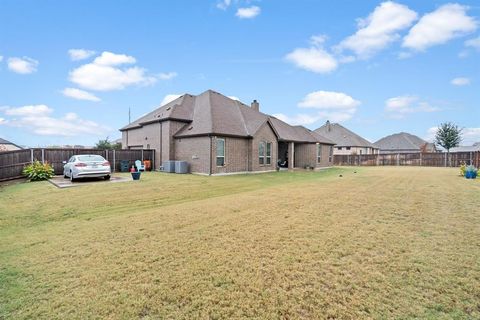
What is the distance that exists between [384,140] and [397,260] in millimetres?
68981

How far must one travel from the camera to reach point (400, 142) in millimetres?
59750

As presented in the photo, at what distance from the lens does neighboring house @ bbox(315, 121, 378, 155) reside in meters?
48.2

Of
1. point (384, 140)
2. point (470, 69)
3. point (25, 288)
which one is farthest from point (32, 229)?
point (384, 140)

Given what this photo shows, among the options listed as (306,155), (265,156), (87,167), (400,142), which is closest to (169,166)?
(87,167)

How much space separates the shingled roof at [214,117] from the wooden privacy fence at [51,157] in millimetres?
3509

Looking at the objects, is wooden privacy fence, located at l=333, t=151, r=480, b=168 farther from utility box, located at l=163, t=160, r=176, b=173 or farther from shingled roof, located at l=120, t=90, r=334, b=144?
utility box, located at l=163, t=160, r=176, b=173

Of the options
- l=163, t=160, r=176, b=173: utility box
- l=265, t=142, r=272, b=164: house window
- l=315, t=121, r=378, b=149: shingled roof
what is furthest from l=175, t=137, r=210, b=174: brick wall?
l=315, t=121, r=378, b=149: shingled roof

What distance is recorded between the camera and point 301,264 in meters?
3.76

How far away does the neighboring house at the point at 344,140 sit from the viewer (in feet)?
158

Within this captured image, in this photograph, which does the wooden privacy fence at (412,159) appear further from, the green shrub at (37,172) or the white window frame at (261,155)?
the green shrub at (37,172)

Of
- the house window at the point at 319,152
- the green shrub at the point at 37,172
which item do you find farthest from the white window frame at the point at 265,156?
the green shrub at the point at 37,172

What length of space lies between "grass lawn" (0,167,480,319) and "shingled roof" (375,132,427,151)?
60161 mm

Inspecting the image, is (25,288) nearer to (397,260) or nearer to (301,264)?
(301,264)

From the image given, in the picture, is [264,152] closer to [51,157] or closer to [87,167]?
[87,167]
